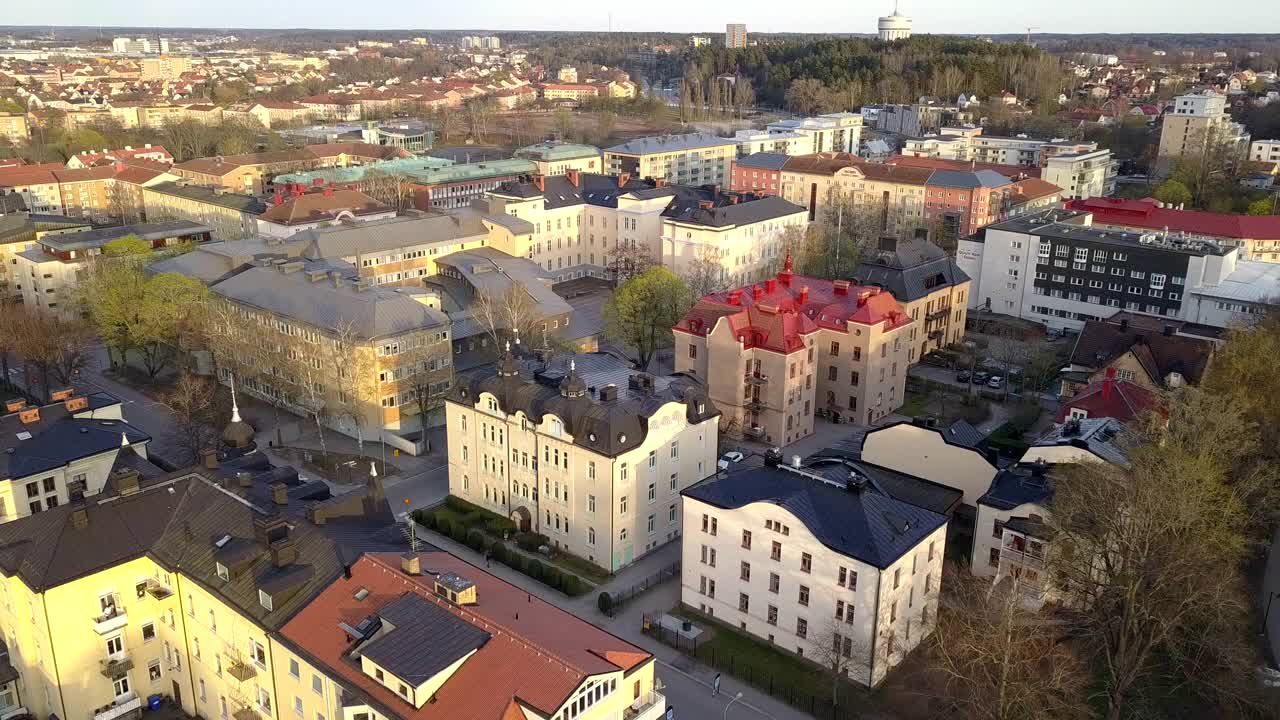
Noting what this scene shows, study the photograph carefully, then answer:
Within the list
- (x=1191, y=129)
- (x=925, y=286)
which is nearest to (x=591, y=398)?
(x=925, y=286)

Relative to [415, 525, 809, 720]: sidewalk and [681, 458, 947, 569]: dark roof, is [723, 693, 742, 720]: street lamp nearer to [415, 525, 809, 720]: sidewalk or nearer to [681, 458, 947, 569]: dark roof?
[415, 525, 809, 720]: sidewalk

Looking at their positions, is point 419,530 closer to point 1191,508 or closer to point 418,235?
point 1191,508

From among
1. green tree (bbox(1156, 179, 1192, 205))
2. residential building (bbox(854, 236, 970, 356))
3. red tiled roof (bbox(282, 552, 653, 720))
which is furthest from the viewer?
green tree (bbox(1156, 179, 1192, 205))

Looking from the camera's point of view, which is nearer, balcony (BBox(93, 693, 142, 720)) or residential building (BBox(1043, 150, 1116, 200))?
balcony (BBox(93, 693, 142, 720))

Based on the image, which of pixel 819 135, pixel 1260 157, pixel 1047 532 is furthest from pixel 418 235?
pixel 1260 157

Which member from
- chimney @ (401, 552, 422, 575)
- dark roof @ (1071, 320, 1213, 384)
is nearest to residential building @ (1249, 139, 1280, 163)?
dark roof @ (1071, 320, 1213, 384)

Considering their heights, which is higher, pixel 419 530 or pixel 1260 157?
pixel 1260 157
